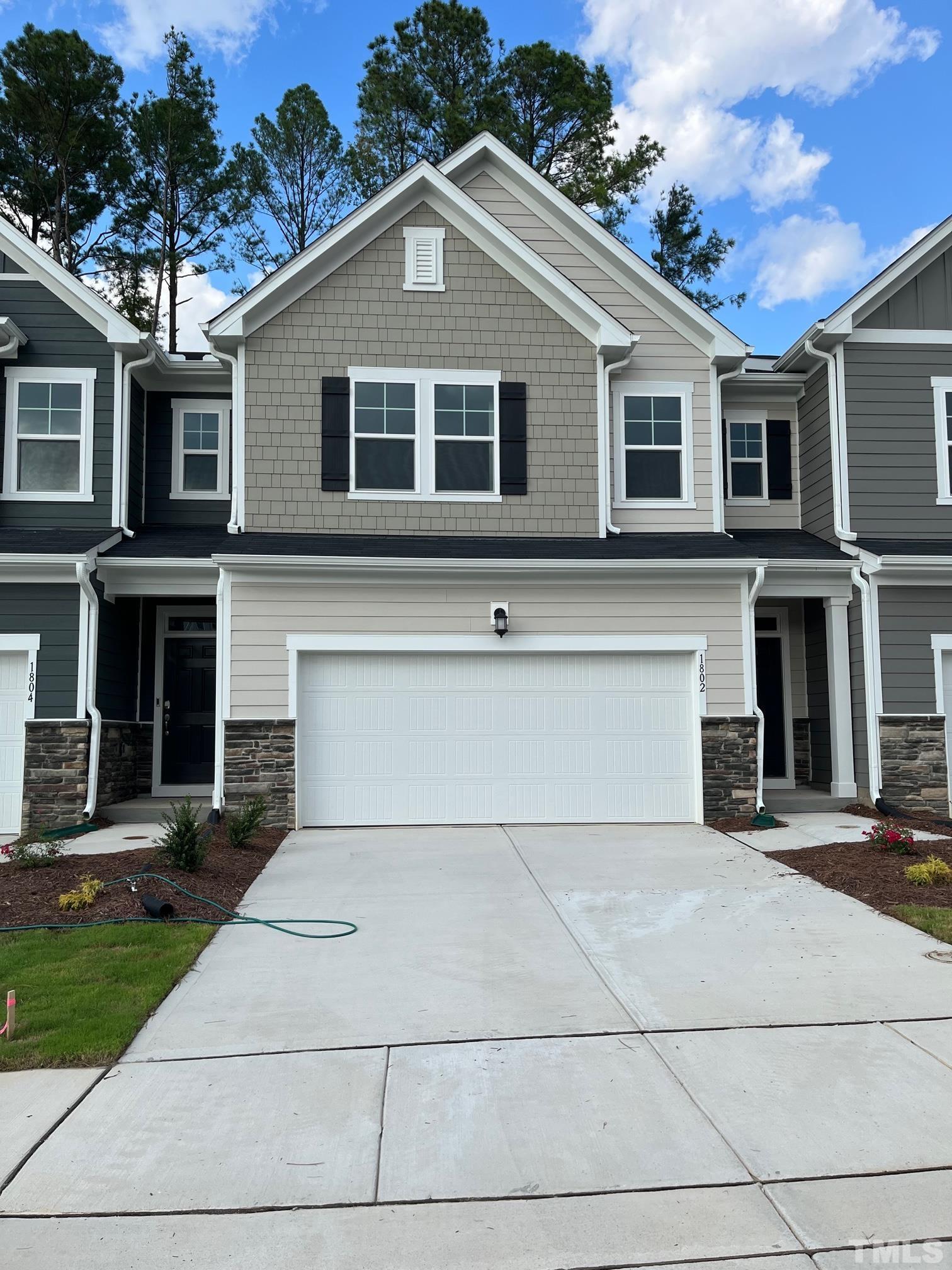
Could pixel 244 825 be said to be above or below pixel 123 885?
above

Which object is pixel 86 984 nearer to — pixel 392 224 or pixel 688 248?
pixel 392 224

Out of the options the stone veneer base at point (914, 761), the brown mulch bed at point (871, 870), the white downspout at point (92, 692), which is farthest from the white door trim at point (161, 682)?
the stone veneer base at point (914, 761)

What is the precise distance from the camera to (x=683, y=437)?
13.1 metres

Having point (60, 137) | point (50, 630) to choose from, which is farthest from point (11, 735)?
point (60, 137)

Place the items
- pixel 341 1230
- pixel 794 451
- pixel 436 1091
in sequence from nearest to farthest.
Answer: pixel 341 1230, pixel 436 1091, pixel 794 451

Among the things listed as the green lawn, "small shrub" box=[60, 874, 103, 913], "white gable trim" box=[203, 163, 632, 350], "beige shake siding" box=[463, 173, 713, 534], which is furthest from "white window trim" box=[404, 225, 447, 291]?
the green lawn

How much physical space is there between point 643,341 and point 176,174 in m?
15.3

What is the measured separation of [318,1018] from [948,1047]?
3.08 m

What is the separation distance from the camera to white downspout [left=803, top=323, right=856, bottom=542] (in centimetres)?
1322

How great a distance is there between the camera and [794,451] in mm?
14578

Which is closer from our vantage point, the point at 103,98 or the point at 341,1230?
the point at 341,1230

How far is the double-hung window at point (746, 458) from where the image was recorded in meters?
14.5

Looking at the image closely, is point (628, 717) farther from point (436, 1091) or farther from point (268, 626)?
point (436, 1091)

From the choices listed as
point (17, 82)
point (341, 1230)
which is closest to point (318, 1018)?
point (341, 1230)
